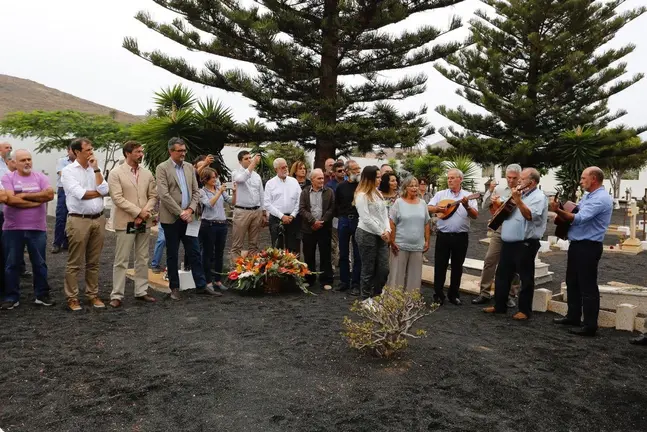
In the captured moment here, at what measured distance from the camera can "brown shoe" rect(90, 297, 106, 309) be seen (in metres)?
5.05

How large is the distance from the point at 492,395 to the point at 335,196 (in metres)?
3.27

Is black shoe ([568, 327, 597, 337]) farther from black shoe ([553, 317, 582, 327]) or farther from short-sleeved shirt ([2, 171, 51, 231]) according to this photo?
short-sleeved shirt ([2, 171, 51, 231])

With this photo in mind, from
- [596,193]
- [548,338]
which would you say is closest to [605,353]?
[548,338]

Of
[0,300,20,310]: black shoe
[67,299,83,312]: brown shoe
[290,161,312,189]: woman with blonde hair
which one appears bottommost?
[0,300,20,310]: black shoe

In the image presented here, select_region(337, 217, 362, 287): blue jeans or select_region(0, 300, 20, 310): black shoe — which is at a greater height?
select_region(337, 217, 362, 287): blue jeans

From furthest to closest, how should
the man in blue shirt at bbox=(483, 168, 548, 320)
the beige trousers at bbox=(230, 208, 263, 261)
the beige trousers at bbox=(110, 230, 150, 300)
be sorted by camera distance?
the beige trousers at bbox=(230, 208, 263, 261) < the beige trousers at bbox=(110, 230, 150, 300) < the man in blue shirt at bbox=(483, 168, 548, 320)

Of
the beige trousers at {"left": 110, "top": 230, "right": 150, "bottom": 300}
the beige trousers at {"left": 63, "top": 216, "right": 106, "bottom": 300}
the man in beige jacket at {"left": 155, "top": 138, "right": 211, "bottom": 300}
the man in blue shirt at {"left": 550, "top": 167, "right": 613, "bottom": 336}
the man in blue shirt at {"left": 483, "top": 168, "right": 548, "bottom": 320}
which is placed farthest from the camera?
the man in beige jacket at {"left": 155, "top": 138, "right": 211, "bottom": 300}

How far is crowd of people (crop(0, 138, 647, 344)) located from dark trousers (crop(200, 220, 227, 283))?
1 centimetres

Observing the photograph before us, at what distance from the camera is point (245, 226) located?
20.9 ft

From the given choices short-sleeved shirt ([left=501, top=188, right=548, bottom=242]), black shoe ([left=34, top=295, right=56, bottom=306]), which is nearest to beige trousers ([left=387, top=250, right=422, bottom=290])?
short-sleeved shirt ([left=501, top=188, right=548, bottom=242])

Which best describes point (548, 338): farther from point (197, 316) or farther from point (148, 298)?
point (148, 298)

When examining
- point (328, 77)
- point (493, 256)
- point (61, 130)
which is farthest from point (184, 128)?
point (61, 130)

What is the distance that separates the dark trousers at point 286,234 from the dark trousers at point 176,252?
992mm

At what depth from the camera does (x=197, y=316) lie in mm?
4863
